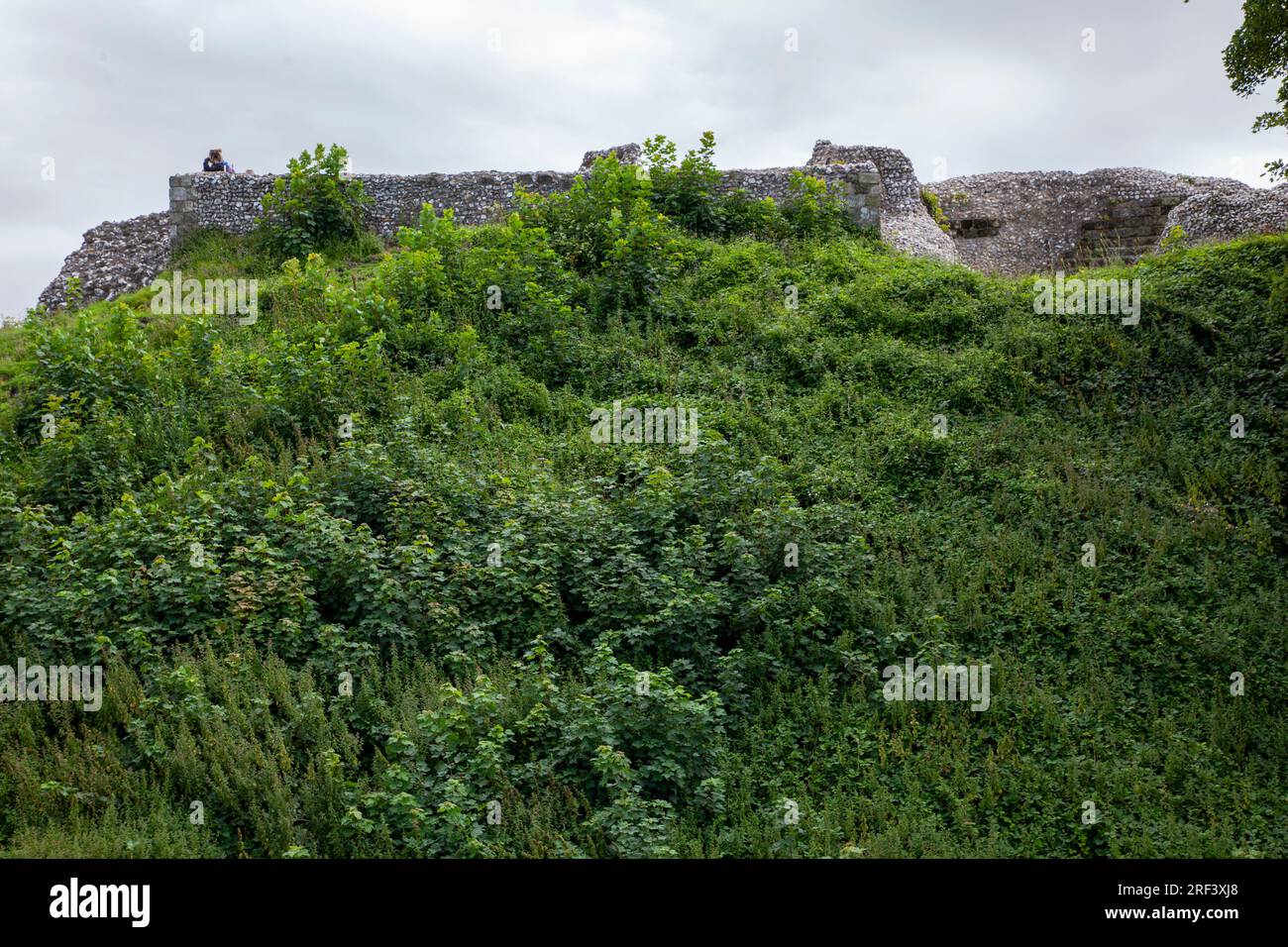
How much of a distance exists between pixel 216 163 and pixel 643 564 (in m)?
14.8

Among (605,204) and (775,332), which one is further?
(605,204)

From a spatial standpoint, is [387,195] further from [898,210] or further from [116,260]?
[898,210]

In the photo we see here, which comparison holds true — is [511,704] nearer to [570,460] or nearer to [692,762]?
[692,762]

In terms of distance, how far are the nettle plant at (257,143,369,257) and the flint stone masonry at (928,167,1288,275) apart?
39.8 feet

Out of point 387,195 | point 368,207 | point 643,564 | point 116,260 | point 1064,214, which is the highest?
point 1064,214

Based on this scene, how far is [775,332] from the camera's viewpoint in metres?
14.5

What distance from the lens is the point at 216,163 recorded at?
19812 mm

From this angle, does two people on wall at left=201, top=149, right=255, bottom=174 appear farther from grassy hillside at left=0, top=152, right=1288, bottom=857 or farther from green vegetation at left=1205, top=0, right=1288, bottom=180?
green vegetation at left=1205, top=0, right=1288, bottom=180

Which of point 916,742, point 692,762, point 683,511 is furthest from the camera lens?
point 683,511

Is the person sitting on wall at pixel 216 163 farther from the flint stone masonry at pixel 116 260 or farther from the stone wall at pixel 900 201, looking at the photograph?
the stone wall at pixel 900 201

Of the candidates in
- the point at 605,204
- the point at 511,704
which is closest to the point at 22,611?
the point at 511,704

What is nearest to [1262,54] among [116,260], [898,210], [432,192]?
[898,210]

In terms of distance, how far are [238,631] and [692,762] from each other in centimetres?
407

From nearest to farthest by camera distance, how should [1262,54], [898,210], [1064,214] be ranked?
[1262,54] → [898,210] → [1064,214]
